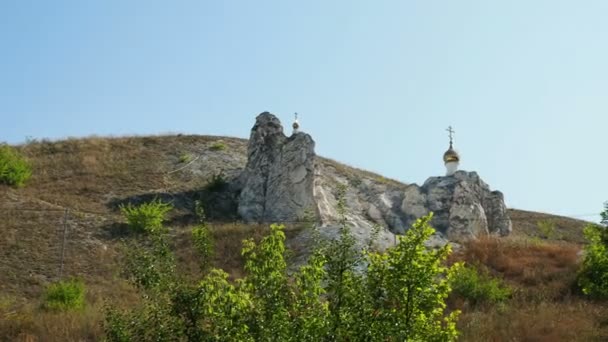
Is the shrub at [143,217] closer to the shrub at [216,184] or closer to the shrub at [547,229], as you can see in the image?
the shrub at [216,184]

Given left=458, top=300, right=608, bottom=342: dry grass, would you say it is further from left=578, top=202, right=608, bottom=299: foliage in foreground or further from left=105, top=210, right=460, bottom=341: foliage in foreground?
left=105, top=210, right=460, bottom=341: foliage in foreground

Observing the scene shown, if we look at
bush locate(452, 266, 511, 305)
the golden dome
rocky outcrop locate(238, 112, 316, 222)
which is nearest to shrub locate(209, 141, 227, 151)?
rocky outcrop locate(238, 112, 316, 222)

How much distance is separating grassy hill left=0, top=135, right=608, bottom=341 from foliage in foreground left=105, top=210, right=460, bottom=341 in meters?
2.13

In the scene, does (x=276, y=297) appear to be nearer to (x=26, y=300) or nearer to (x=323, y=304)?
(x=323, y=304)

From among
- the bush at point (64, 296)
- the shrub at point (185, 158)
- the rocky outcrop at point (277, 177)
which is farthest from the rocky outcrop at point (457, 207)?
the bush at point (64, 296)

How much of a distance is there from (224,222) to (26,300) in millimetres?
11009

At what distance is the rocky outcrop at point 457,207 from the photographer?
1228 inches

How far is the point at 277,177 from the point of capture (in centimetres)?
3052

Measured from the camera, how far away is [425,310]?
7516 millimetres

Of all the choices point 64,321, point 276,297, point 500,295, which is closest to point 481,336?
point 500,295

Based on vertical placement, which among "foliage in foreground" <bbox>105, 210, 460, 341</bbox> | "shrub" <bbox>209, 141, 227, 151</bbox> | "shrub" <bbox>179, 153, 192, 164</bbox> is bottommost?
"foliage in foreground" <bbox>105, 210, 460, 341</bbox>

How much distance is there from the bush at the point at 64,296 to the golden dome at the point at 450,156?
21.1 meters

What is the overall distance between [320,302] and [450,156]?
97.5 ft

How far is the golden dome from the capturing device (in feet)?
119
